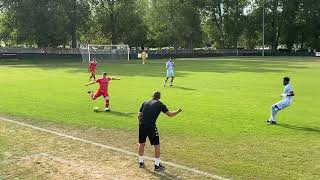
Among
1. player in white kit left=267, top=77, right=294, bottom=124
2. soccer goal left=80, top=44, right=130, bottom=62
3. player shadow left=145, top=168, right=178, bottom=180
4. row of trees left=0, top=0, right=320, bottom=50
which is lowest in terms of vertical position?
player shadow left=145, top=168, right=178, bottom=180

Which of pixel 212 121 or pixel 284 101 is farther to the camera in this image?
pixel 212 121

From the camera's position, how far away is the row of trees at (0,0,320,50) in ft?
235

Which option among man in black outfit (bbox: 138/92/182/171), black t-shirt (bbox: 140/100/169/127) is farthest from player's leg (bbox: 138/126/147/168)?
black t-shirt (bbox: 140/100/169/127)

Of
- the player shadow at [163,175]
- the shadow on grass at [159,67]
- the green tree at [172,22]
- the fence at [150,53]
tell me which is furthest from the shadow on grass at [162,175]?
the green tree at [172,22]

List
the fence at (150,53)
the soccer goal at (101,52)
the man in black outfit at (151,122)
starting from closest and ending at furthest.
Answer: the man in black outfit at (151,122) → the soccer goal at (101,52) → the fence at (150,53)

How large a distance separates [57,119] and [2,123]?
6.36 feet

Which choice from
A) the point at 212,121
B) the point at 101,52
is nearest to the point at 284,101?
the point at 212,121

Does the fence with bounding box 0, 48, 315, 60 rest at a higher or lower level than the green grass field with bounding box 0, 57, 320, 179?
higher

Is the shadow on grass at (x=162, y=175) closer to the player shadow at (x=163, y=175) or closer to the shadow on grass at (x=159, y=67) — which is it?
the player shadow at (x=163, y=175)

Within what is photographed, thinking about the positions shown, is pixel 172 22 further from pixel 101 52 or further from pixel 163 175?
pixel 163 175

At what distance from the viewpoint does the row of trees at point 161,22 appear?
7162 cm

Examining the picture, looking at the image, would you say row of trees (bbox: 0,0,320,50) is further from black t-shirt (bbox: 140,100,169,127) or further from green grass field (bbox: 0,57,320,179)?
black t-shirt (bbox: 140,100,169,127)

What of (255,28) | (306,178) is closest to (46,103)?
(306,178)

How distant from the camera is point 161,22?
292 feet
